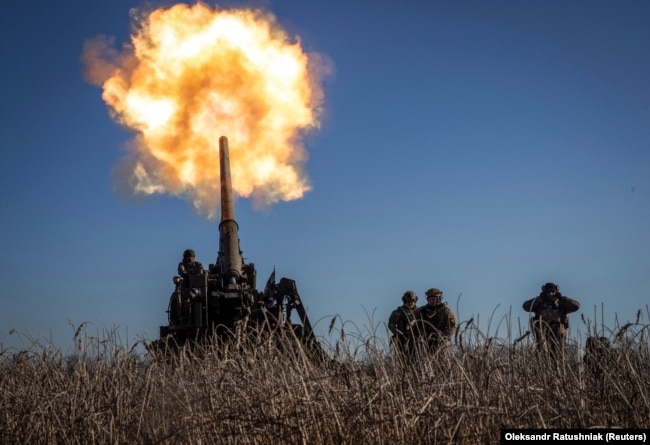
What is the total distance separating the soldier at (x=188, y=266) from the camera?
12852 millimetres

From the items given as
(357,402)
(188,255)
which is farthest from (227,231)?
(357,402)

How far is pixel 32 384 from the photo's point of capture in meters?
5.87

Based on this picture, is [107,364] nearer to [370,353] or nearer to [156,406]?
[156,406]

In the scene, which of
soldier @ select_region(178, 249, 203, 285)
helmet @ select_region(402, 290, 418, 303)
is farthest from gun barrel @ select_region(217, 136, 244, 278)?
helmet @ select_region(402, 290, 418, 303)

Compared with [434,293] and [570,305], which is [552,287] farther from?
[434,293]

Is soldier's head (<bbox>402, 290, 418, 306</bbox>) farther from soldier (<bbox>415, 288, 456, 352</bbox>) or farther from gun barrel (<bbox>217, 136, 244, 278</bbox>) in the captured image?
gun barrel (<bbox>217, 136, 244, 278</bbox>)

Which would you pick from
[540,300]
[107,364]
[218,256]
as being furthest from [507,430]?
[218,256]

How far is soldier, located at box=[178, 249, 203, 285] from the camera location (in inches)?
506

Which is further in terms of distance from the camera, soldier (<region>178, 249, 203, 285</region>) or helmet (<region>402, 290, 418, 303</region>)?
soldier (<region>178, 249, 203, 285</region>)

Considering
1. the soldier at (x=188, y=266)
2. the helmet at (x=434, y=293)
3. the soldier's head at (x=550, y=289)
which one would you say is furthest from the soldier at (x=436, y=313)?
the soldier at (x=188, y=266)

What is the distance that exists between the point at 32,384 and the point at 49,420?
0.57 metres

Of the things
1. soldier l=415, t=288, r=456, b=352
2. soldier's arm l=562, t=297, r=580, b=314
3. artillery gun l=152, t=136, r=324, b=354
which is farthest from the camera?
artillery gun l=152, t=136, r=324, b=354

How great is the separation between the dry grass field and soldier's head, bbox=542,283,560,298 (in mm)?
4596

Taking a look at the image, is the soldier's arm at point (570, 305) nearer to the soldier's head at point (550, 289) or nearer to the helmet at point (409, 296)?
the soldier's head at point (550, 289)
